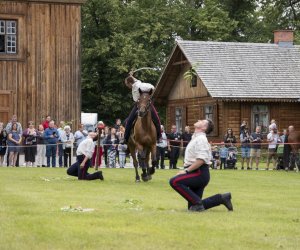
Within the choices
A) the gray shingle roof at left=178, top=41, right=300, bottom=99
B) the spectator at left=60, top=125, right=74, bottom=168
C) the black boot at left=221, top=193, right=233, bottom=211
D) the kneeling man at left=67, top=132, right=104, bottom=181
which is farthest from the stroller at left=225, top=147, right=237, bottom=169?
the black boot at left=221, top=193, right=233, bottom=211

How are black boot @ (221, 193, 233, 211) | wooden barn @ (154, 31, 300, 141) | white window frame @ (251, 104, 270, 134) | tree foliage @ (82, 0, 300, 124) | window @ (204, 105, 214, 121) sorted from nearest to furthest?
black boot @ (221, 193, 233, 211) → wooden barn @ (154, 31, 300, 141) → white window frame @ (251, 104, 270, 134) → window @ (204, 105, 214, 121) → tree foliage @ (82, 0, 300, 124)

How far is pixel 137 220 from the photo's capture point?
1212 centimetres

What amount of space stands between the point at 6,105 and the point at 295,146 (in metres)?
14.4

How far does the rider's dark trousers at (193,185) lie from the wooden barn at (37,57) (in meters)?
27.3

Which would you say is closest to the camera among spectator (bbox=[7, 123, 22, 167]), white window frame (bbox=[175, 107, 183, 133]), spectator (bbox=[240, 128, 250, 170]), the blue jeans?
spectator (bbox=[7, 123, 22, 167])

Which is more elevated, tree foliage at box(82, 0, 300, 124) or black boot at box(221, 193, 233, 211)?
tree foliage at box(82, 0, 300, 124)

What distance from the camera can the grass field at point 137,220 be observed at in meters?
9.99

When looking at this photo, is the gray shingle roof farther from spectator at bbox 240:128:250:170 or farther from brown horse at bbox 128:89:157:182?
brown horse at bbox 128:89:157:182

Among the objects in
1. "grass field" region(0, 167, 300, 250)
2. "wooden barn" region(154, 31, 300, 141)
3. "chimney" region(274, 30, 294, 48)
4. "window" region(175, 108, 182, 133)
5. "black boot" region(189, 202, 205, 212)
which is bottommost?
"grass field" region(0, 167, 300, 250)

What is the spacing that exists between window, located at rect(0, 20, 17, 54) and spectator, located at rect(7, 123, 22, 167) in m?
9.11

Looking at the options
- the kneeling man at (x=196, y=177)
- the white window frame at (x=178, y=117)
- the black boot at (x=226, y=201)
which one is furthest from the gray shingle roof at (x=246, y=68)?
the kneeling man at (x=196, y=177)

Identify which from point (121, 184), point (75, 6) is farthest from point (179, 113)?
point (121, 184)

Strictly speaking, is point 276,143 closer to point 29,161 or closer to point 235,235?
point 29,161

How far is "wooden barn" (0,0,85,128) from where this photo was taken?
39844 mm
